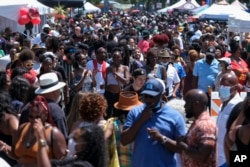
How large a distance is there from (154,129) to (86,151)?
3.32ft

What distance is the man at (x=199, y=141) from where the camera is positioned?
5766 millimetres

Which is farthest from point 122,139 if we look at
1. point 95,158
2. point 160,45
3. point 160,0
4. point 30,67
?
point 160,0

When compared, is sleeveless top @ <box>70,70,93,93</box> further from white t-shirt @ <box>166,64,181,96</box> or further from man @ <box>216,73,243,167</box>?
man @ <box>216,73,243,167</box>

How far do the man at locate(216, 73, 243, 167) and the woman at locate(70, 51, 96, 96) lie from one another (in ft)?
11.4

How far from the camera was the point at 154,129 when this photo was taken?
596cm

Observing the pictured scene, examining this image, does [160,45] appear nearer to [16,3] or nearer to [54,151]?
[16,3]

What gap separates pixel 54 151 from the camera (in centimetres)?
564

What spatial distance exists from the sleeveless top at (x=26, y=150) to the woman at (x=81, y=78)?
4.67 m

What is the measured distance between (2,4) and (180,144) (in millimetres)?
14558

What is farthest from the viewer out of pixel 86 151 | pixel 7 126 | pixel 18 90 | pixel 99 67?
pixel 99 67

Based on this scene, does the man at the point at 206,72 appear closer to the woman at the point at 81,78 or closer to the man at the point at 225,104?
the woman at the point at 81,78

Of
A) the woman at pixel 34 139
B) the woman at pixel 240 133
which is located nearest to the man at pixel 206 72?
the woman at pixel 240 133

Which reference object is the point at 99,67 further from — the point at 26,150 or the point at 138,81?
the point at 26,150

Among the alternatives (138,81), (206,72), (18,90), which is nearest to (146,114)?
(18,90)
